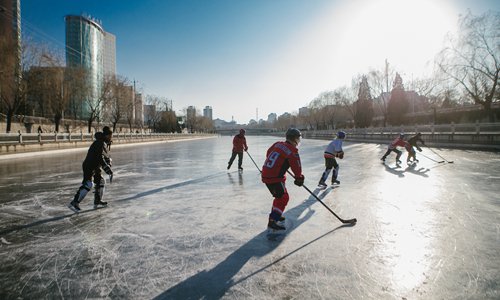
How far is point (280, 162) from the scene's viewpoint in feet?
14.1

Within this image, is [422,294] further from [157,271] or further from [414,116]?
[414,116]

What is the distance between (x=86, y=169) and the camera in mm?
5598

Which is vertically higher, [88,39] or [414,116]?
[88,39]

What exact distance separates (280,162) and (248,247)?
52.4 inches

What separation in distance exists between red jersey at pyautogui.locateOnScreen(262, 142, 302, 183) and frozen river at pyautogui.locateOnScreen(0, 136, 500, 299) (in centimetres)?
83

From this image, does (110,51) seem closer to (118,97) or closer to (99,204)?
(118,97)

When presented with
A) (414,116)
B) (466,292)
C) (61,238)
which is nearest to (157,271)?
(61,238)

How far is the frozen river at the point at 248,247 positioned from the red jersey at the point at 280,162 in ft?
2.73

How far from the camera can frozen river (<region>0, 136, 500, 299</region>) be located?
2.70 metres

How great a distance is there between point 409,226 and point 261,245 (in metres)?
2.44

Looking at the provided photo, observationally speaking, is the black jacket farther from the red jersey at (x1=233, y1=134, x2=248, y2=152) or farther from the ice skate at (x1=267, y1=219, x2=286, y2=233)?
the red jersey at (x1=233, y1=134, x2=248, y2=152)

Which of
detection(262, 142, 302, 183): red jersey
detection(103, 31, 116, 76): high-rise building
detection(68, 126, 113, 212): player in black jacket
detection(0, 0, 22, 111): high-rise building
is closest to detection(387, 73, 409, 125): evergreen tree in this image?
detection(0, 0, 22, 111): high-rise building

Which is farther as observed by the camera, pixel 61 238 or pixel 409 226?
pixel 409 226

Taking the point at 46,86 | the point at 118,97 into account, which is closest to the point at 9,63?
the point at 46,86
